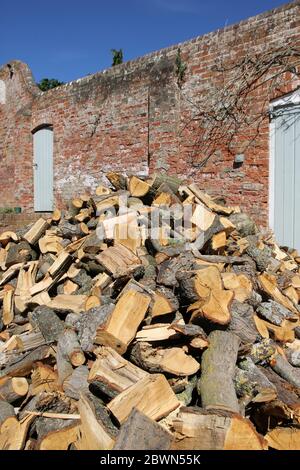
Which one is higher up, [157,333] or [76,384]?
[157,333]

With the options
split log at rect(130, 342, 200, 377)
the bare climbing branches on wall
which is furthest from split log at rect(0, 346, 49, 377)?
the bare climbing branches on wall

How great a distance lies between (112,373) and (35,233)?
2734 millimetres

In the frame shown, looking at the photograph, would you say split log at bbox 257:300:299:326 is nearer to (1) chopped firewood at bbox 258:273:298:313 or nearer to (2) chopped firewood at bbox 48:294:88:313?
(1) chopped firewood at bbox 258:273:298:313

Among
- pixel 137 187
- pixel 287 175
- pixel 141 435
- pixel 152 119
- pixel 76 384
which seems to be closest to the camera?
pixel 141 435

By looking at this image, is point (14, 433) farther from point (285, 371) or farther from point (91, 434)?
point (285, 371)

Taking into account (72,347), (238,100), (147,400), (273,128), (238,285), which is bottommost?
(147,400)

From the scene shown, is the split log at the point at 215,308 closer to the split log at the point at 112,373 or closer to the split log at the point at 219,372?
the split log at the point at 219,372

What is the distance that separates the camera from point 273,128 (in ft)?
19.0

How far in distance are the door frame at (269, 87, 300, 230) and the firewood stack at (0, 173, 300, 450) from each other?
1414mm

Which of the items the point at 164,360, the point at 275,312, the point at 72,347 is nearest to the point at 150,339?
the point at 164,360

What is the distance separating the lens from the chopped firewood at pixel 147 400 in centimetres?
233

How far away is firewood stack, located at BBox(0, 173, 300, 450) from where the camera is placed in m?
2.31

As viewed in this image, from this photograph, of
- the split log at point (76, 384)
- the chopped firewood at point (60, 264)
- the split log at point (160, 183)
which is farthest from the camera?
the split log at point (160, 183)

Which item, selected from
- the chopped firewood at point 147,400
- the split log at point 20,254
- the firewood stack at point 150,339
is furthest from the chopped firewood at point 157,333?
the split log at point 20,254
